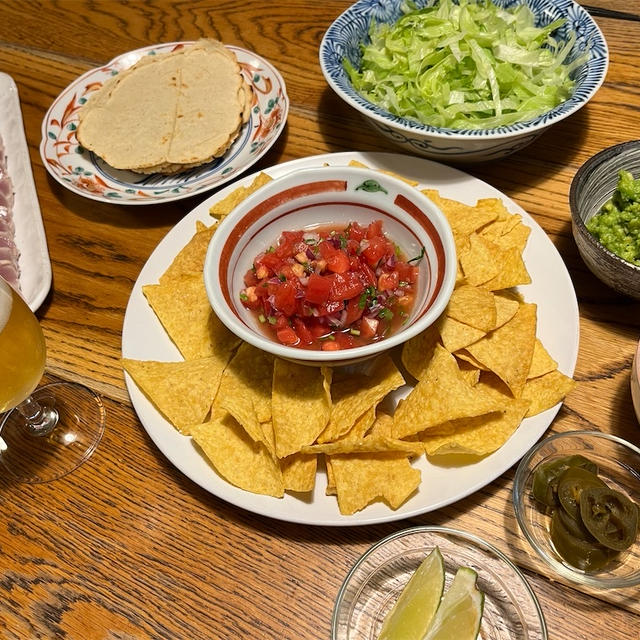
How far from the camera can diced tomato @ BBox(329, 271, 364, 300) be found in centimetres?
171

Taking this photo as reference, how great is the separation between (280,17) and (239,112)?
855 mm

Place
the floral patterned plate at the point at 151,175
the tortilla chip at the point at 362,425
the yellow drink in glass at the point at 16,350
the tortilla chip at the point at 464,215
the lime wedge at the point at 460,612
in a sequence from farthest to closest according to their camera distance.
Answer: the floral patterned plate at the point at 151,175 → the tortilla chip at the point at 464,215 → the tortilla chip at the point at 362,425 → the yellow drink in glass at the point at 16,350 → the lime wedge at the point at 460,612

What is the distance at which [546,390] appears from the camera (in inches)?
64.8

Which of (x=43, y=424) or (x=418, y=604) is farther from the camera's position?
(x=43, y=424)

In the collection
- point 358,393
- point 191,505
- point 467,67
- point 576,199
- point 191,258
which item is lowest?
point 191,505

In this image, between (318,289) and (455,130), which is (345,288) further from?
(455,130)

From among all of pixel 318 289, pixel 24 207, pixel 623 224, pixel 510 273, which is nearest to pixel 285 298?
pixel 318 289

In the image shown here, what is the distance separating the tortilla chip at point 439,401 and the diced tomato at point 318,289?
0.35 m

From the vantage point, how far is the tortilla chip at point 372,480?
60.2 inches

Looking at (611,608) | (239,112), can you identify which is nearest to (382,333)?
(611,608)

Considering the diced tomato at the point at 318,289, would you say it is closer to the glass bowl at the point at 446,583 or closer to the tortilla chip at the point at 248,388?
the tortilla chip at the point at 248,388

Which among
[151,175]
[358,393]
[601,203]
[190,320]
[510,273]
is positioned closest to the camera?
[358,393]

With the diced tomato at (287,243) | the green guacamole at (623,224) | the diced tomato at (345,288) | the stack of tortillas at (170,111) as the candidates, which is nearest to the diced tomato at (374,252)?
the diced tomato at (345,288)

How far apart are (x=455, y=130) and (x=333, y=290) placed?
2.61 feet
